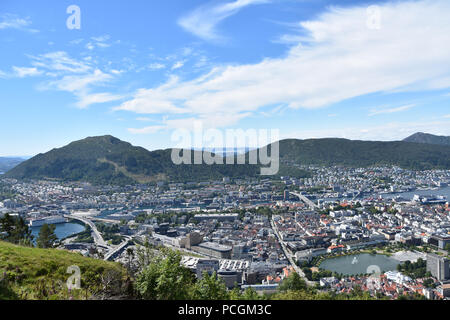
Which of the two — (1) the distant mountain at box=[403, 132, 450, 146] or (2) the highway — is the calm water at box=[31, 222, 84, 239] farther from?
(1) the distant mountain at box=[403, 132, 450, 146]

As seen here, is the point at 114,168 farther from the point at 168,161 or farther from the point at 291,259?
the point at 291,259

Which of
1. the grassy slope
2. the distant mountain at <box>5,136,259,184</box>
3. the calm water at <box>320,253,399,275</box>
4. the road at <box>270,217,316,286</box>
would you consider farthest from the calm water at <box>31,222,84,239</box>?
the distant mountain at <box>5,136,259,184</box>

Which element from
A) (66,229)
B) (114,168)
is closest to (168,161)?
(114,168)

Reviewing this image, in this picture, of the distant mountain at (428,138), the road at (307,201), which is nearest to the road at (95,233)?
the road at (307,201)

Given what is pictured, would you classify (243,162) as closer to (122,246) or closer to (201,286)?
(122,246)

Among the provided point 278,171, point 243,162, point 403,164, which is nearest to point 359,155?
point 403,164

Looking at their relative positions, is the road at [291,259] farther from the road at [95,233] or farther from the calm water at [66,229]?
the calm water at [66,229]
